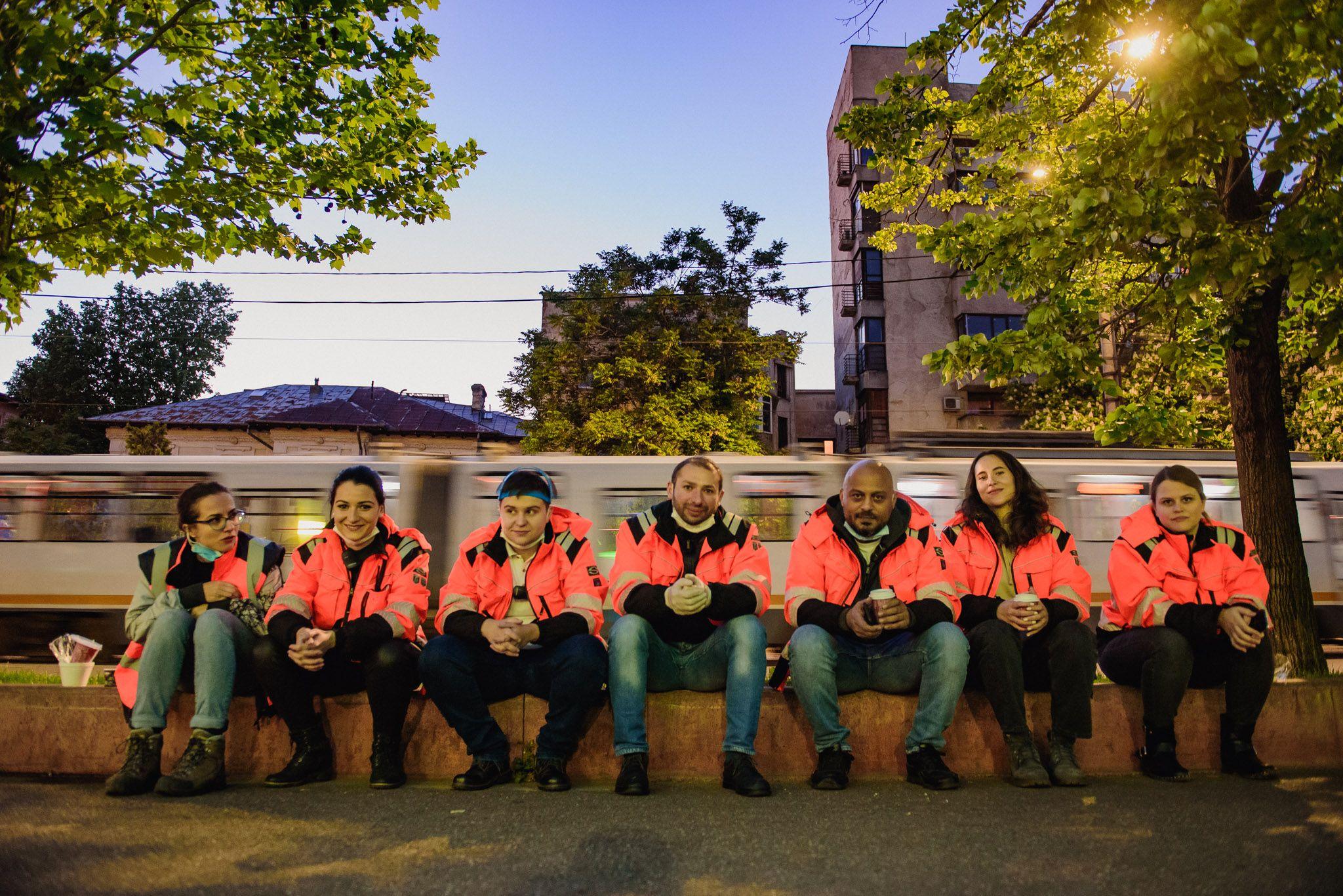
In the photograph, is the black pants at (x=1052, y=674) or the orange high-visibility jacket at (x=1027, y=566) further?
the orange high-visibility jacket at (x=1027, y=566)

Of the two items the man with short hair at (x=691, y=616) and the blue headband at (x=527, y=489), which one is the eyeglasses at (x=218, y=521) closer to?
the blue headband at (x=527, y=489)

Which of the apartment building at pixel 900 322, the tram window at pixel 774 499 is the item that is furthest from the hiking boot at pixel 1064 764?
the apartment building at pixel 900 322

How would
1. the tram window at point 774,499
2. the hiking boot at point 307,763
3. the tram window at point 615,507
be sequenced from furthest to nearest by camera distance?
the tram window at point 774,499, the tram window at point 615,507, the hiking boot at point 307,763

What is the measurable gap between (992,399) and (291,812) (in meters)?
32.2

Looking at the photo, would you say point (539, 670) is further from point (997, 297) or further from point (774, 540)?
point (997, 297)

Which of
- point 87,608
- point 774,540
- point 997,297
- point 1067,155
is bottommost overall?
point 87,608

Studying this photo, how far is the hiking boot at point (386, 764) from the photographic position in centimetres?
372

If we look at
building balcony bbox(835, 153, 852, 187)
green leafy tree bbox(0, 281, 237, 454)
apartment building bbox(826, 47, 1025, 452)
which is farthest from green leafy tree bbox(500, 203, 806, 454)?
green leafy tree bbox(0, 281, 237, 454)

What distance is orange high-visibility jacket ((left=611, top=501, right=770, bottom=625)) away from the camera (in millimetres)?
4020

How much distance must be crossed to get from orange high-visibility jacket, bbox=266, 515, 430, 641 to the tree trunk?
606 cm

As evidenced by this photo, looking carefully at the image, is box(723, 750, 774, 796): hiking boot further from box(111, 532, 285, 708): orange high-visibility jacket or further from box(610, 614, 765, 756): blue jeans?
box(111, 532, 285, 708): orange high-visibility jacket

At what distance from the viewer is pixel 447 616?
12.7 ft

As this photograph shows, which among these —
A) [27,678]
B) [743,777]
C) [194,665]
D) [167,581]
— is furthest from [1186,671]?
[27,678]

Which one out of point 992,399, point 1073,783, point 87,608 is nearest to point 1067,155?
point 1073,783
